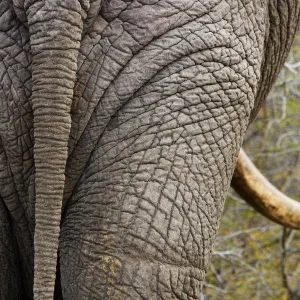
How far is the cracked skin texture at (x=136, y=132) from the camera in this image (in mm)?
2414

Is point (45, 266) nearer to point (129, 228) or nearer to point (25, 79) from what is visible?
point (129, 228)

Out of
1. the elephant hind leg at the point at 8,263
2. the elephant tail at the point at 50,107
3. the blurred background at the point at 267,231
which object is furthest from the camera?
the blurred background at the point at 267,231

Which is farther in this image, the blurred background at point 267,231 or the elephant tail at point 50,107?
the blurred background at point 267,231

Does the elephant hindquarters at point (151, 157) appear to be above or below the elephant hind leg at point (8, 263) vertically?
above

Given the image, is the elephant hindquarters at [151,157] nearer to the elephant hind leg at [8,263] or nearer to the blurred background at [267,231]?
the elephant hind leg at [8,263]

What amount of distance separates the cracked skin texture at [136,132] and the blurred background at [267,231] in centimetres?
318

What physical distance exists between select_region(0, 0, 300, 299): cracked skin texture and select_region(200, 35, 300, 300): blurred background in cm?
318

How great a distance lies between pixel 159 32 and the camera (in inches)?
95.2

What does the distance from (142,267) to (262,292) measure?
12.8 feet

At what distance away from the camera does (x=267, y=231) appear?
6.37 m

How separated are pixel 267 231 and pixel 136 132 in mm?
4098

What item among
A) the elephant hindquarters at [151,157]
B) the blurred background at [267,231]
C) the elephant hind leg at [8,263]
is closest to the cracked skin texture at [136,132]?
the elephant hindquarters at [151,157]

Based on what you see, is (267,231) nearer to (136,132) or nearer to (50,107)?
(136,132)

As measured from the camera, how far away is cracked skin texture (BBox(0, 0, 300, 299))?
7.92 feet
